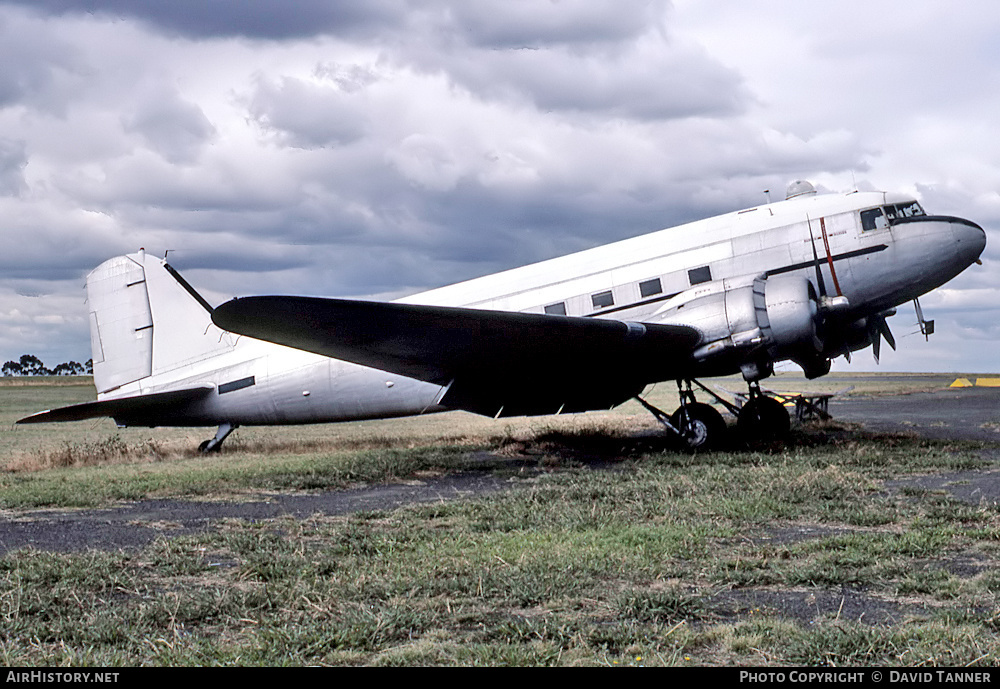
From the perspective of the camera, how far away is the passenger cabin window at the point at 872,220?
1376 cm

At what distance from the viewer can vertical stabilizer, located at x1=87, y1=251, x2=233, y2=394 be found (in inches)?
648

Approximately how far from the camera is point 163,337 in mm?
16469

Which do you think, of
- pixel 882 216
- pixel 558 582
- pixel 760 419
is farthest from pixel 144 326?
pixel 882 216

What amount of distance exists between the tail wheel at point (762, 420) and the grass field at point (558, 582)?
5.07 m

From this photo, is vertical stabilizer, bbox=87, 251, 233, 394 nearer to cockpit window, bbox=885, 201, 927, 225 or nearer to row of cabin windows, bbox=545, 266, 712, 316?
row of cabin windows, bbox=545, 266, 712, 316

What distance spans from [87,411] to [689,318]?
36.9 feet

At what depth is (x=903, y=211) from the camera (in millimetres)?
13930

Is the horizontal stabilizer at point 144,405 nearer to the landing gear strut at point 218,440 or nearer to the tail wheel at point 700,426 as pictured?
the landing gear strut at point 218,440

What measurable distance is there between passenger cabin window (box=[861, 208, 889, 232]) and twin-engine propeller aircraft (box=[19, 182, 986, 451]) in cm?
2

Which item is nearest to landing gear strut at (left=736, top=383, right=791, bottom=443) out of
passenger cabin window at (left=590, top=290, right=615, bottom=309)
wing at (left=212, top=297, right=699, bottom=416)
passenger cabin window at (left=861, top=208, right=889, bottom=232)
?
wing at (left=212, top=297, right=699, bottom=416)

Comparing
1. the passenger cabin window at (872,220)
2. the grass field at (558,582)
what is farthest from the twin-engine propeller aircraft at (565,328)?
the grass field at (558,582)

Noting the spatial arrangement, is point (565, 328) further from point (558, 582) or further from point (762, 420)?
point (558, 582)

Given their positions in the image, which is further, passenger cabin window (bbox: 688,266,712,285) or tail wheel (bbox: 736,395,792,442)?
tail wheel (bbox: 736,395,792,442)

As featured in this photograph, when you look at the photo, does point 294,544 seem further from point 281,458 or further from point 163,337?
point 163,337
